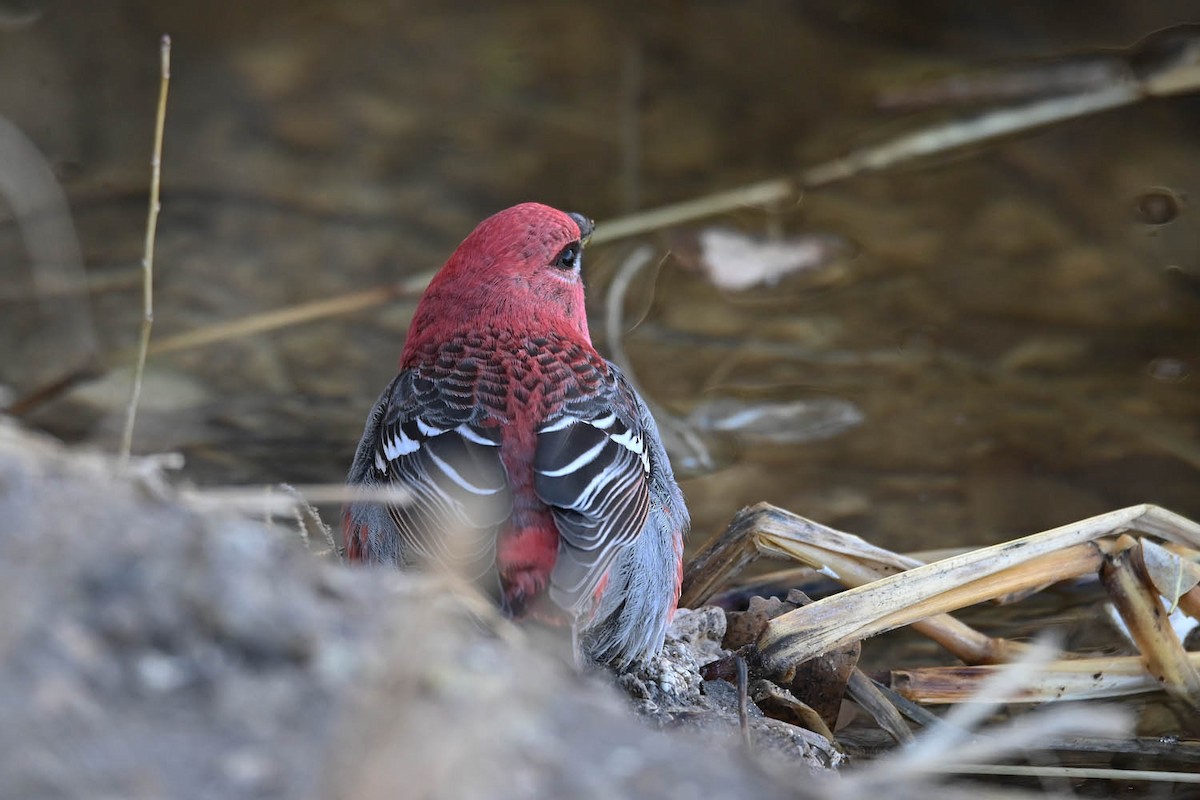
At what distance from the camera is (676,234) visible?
620 centimetres

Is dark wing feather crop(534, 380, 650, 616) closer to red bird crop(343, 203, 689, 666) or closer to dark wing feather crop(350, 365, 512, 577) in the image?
red bird crop(343, 203, 689, 666)

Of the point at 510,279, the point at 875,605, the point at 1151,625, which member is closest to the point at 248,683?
the point at 875,605

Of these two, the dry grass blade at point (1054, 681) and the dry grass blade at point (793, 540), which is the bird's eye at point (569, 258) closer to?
the dry grass blade at point (793, 540)

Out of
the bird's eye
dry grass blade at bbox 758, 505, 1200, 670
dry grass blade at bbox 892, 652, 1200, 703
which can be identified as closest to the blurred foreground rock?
dry grass blade at bbox 758, 505, 1200, 670

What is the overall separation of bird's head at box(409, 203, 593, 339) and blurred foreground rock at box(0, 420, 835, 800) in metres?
1.84

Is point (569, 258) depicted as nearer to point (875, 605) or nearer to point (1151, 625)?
point (875, 605)

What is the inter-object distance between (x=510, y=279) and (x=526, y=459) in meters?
0.78

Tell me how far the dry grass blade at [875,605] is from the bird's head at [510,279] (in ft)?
3.66

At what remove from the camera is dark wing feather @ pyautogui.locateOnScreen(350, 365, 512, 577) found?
2836 mm

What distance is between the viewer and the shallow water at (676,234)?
5098 millimetres

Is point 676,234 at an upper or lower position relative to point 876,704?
upper

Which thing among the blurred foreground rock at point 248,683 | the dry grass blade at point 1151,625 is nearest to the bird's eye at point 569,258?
the dry grass blade at point 1151,625

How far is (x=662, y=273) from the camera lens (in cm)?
612

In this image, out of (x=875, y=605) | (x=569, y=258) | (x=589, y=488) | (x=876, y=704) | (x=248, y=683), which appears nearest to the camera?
(x=248, y=683)
